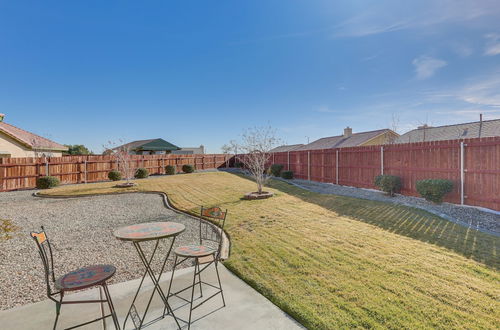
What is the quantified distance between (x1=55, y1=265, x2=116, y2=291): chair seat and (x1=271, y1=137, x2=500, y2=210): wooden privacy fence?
→ 380 inches

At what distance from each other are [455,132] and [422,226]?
20.1 meters

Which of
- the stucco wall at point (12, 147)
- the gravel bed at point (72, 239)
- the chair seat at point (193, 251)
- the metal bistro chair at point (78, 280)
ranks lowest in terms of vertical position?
the gravel bed at point (72, 239)

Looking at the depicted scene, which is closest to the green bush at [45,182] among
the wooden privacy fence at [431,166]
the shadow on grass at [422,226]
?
the shadow on grass at [422,226]

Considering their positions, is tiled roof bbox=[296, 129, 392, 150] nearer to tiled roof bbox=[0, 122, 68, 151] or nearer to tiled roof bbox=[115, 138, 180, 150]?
tiled roof bbox=[115, 138, 180, 150]

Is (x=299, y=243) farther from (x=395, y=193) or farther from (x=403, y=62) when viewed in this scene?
(x=403, y=62)

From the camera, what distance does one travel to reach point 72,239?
5.19m

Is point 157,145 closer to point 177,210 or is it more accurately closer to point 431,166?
point 177,210

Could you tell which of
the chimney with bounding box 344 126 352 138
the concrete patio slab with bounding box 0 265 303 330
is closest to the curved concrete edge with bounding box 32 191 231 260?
the concrete patio slab with bounding box 0 265 303 330

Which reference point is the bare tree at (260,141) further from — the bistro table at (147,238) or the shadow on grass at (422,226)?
the bistro table at (147,238)

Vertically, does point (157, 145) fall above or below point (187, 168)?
above

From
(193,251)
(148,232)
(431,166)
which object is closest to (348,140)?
(431,166)

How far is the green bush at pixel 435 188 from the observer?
7574 millimetres

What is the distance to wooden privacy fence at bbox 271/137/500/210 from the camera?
271 inches

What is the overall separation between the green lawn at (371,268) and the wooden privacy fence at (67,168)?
1487 cm
